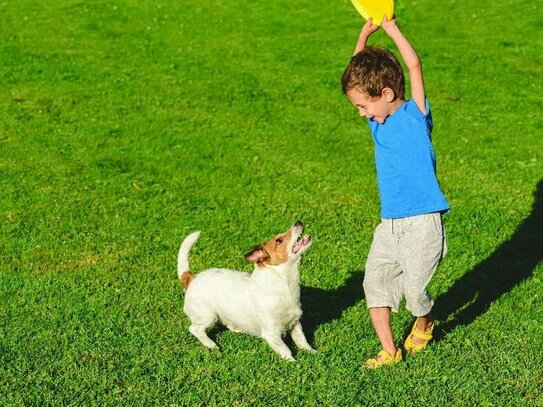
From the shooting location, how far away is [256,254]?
19.3 ft

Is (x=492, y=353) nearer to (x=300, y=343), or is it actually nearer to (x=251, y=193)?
(x=300, y=343)

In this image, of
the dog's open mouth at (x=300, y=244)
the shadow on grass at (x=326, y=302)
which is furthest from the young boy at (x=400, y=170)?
the shadow on grass at (x=326, y=302)

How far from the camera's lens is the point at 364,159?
11.5 metres

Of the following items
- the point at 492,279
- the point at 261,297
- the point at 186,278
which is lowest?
the point at 492,279

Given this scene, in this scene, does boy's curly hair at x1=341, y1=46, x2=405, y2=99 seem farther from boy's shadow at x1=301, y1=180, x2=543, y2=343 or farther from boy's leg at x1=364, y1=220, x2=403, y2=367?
boy's shadow at x1=301, y1=180, x2=543, y2=343

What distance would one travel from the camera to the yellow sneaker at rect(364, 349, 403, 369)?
584 centimetres

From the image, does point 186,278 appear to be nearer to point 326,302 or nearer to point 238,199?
point 326,302

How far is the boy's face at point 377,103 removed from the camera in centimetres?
527

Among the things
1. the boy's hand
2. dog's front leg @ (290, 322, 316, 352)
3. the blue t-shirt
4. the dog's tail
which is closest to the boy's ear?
the blue t-shirt

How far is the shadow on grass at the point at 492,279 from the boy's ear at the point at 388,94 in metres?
2.10

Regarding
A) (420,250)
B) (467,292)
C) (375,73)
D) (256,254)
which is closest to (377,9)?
(375,73)

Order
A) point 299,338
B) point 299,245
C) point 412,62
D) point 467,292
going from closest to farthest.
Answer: point 412,62, point 299,245, point 299,338, point 467,292

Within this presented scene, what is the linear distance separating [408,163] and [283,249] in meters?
1.08

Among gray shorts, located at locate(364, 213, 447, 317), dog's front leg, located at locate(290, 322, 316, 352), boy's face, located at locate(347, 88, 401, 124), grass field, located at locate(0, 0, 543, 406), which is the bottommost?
grass field, located at locate(0, 0, 543, 406)
